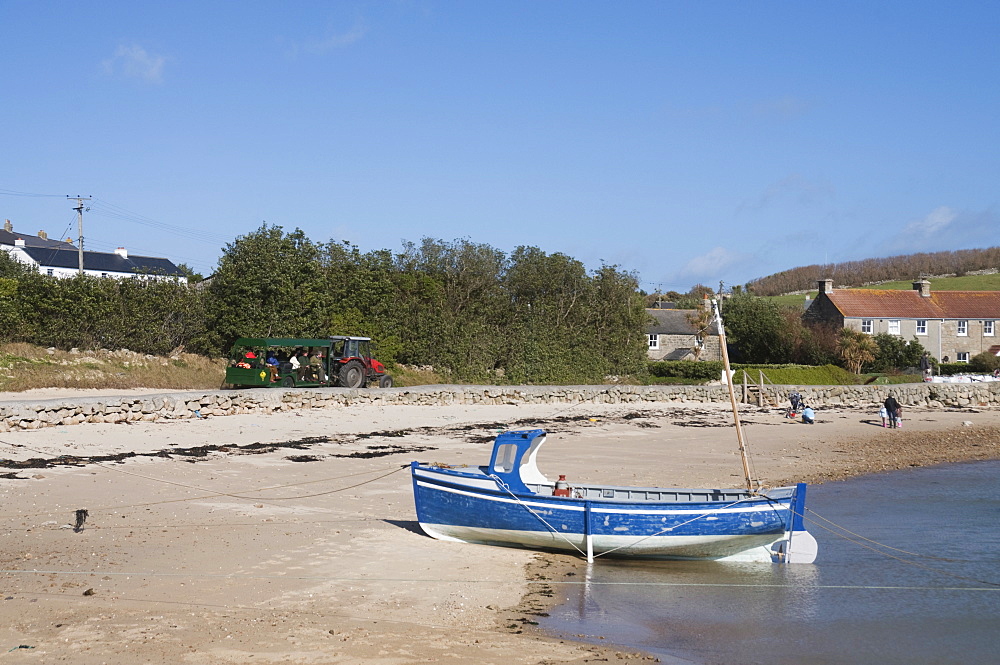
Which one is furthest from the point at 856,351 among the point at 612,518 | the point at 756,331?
the point at 612,518

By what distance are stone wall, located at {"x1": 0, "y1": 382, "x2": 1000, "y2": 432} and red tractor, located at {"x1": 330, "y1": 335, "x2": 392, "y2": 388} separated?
1355 millimetres

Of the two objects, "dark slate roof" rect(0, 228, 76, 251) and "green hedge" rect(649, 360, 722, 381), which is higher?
"dark slate roof" rect(0, 228, 76, 251)

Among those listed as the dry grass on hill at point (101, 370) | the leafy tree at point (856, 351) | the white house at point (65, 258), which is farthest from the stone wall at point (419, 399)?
the white house at point (65, 258)

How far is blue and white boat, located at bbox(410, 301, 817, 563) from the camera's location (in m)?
12.4

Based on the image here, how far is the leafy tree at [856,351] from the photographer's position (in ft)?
172

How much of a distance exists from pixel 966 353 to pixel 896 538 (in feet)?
187

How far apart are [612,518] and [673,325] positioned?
58.4 m

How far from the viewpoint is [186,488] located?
15.3m

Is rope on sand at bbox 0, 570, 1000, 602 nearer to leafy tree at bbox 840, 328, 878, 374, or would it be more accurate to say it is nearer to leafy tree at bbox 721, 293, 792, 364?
leafy tree at bbox 840, 328, 878, 374

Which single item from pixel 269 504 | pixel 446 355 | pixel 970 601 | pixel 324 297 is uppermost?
pixel 324 297

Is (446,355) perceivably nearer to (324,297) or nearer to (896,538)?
(324,297)

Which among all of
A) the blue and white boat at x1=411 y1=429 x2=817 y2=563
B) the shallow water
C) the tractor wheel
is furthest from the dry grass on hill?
the shallow water

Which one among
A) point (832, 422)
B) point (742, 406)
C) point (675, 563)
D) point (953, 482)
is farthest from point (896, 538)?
point (742, 406)

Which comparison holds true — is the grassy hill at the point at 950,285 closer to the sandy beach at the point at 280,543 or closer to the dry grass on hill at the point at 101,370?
the dry grass on hill at the point at 101,370
